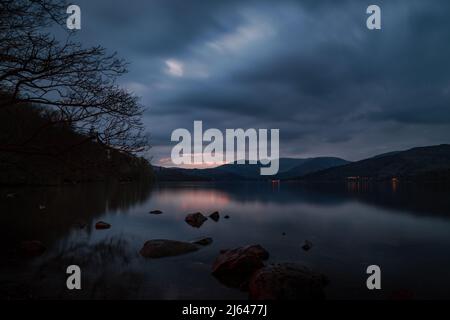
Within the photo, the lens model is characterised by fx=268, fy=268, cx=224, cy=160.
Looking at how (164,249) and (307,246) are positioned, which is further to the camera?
(307,246)

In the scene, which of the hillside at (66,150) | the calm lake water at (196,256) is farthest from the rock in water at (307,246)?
the hillside at (66,150)

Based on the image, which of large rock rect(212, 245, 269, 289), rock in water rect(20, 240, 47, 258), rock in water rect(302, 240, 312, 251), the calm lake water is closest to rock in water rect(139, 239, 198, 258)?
the calm lake water

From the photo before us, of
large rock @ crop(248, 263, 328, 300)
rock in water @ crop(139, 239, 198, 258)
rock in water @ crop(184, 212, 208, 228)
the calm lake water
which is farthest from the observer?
rock in water @ crop(184, 212, 208, 228)

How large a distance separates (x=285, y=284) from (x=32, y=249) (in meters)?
16.6

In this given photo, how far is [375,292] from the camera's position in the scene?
13.2 metres

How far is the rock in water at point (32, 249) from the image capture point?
1735 centimetres

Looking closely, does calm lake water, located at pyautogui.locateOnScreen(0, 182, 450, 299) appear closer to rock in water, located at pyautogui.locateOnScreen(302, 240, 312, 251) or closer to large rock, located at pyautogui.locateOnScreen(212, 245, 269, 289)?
rock in water, located at pyautogui.locateOnScreen(302, 240, 312, 251)

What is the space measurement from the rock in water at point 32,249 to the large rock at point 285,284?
47.9 ft

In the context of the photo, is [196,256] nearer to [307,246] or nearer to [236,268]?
[236,268]

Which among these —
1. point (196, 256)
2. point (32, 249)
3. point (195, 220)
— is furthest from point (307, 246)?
point (32, 249)

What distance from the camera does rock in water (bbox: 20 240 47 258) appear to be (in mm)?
17348

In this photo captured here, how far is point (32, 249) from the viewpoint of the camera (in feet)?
57.9

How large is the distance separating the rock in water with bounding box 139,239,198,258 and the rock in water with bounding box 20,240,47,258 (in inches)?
255
